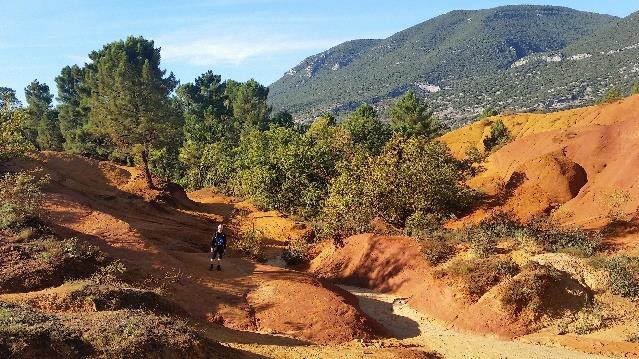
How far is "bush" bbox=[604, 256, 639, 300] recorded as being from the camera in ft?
62.4

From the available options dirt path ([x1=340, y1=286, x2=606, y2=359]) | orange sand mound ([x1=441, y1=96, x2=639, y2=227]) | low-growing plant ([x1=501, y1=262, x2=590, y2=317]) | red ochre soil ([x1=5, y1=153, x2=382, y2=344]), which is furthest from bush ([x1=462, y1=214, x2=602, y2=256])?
red ochre soil ([x1=5, y1=153, x2=382, y2=344])

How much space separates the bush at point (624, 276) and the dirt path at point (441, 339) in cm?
439

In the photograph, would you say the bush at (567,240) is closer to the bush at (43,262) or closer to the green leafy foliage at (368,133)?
the bush at (43,262)

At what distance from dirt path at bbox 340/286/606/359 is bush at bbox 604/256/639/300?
439 centimetres

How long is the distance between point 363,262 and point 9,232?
51.7 feet

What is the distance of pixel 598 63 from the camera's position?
13950cm

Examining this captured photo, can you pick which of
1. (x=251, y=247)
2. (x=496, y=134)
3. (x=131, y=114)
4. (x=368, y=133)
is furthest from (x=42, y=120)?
(x=496, y=134)

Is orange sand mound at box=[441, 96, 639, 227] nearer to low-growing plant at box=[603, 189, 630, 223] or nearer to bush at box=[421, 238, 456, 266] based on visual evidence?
low-growing plant at box=[603, 189, 630, 223]

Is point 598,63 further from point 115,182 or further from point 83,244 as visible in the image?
point 83,244

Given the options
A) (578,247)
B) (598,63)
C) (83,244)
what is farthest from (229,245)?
(598,63)

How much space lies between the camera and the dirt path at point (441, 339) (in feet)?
53.9

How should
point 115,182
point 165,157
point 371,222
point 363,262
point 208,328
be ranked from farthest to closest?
point 165,157, point 115,182, point 371,222, point 363,262, point 208,328

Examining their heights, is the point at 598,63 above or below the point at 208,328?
above

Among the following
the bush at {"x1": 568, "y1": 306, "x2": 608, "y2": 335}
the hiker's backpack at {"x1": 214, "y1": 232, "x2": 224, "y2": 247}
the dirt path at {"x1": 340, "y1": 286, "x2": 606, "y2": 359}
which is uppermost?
the hiker's backpack at {"x1": 214, "y1": 232, "x2": 224, "y2": 247}
